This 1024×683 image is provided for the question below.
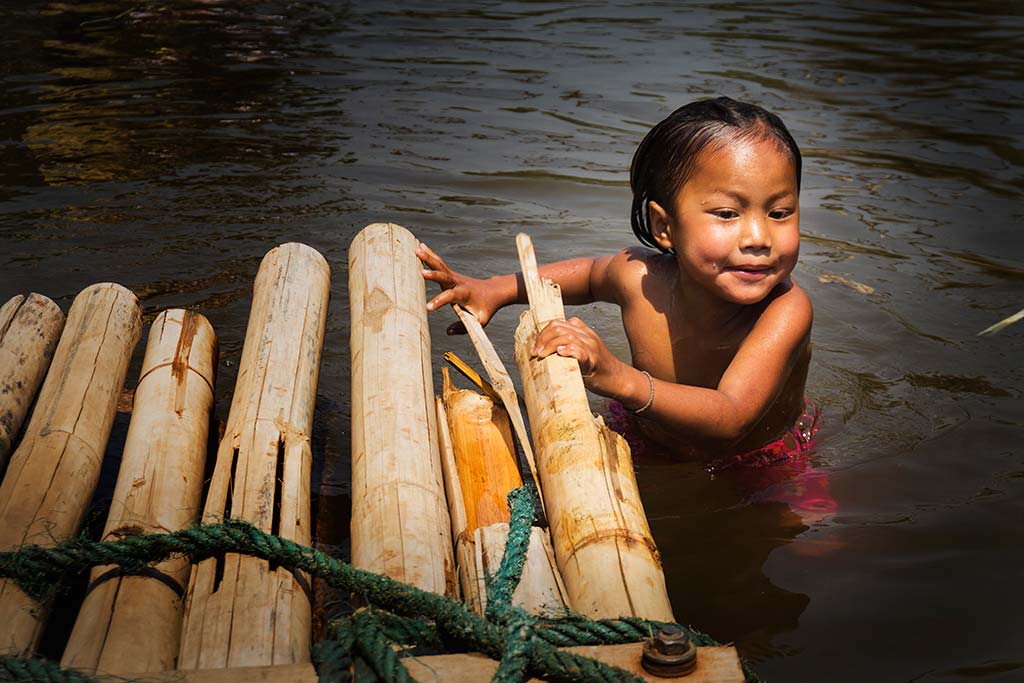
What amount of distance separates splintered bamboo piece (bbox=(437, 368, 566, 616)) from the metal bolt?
13.8 inches

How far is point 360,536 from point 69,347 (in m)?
1.62

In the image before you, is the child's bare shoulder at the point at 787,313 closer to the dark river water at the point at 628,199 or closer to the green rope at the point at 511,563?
the dark river water at the point at 628,199

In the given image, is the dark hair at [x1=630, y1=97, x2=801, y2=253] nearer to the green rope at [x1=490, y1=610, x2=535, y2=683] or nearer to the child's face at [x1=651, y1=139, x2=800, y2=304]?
the child's face at [x1=651, y1=139, x2=800, y2=304]

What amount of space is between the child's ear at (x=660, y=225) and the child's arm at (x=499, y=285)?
1.59 feet

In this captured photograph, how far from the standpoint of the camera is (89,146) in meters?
7.92

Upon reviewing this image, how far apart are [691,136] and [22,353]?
2.40 m

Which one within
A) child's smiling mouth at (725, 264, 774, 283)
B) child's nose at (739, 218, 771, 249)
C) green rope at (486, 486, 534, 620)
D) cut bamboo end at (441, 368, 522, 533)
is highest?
child's nose at (739, 218, 771, 249)

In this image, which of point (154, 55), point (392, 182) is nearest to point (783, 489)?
point (392, 182)

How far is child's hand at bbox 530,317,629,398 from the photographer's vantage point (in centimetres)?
313

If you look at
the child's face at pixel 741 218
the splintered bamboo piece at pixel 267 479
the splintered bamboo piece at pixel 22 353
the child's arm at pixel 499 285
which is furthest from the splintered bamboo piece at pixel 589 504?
the splintered bamboo piece at pixel 22 353

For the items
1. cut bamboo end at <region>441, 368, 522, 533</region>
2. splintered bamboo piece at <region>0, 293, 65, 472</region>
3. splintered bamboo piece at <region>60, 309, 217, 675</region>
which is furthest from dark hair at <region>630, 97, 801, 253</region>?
splintered bamboo piece at <region>0, 293, 65, 472</region>

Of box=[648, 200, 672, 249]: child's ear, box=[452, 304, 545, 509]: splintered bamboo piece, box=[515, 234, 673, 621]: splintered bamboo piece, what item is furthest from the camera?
box=[648, 200, 672, 249]: child's ear

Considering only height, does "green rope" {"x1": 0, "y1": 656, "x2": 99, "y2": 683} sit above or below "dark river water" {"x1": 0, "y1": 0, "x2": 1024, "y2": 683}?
below

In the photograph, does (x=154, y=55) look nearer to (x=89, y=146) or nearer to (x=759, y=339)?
(x=89, y=146)
